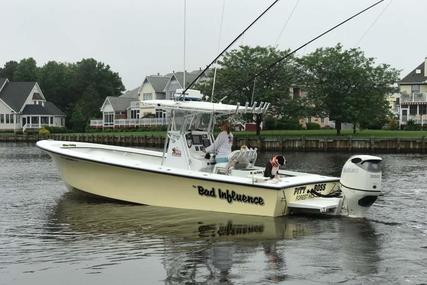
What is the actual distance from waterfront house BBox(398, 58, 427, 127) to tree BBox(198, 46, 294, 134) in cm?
2416

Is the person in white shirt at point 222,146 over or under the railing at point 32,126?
over

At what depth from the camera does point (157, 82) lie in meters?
98.4

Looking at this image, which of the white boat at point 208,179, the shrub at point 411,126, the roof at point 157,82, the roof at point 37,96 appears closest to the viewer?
the white boat at point 208,179

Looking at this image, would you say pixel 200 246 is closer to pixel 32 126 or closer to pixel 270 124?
pixel 270 124

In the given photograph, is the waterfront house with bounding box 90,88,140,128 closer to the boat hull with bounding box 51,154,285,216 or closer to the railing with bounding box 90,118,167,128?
the railing with bounding box 90,118,167,128

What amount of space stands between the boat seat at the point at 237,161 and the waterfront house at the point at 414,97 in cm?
6403

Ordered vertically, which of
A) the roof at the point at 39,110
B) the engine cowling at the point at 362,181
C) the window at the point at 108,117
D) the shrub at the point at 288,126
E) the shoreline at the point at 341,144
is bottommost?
the shoreline at the point at 341,144

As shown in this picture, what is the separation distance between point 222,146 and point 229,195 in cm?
197

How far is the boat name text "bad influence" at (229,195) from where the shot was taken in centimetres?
1452

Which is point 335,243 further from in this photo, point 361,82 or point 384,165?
point 361,82

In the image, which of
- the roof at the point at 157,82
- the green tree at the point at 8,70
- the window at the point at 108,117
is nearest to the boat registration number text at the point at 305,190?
the window at the point at 108,117

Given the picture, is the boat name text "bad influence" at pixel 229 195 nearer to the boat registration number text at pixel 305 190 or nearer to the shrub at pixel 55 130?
the boat registration number text at pixel 305 190

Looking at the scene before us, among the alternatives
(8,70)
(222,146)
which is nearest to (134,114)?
(8,70)

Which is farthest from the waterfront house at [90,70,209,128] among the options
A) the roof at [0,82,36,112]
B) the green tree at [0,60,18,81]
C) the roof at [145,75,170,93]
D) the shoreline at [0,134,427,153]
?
the green tree at [0,60,18,81]
